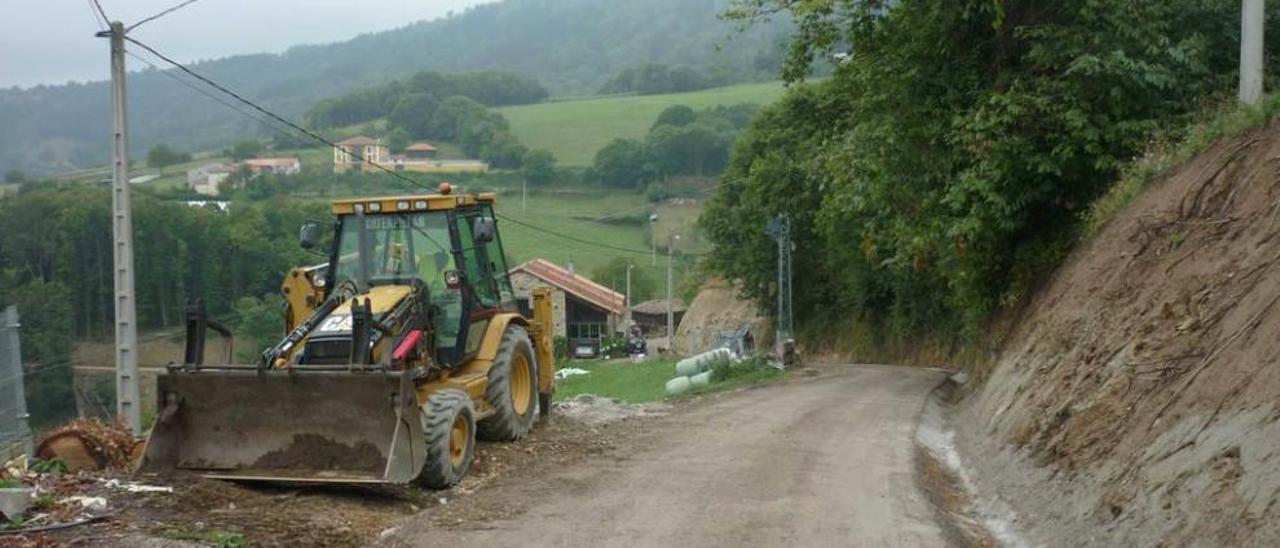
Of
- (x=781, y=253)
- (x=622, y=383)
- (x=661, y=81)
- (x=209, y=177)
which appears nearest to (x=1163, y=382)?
(x=781, y=253)

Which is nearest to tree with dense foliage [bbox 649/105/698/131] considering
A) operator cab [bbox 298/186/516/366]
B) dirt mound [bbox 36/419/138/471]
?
operator cab [bbox 298/186/516/366]

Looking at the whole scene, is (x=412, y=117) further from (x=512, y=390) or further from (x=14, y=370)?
(x=512, y=390)

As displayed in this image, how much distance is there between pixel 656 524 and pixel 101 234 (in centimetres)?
1516

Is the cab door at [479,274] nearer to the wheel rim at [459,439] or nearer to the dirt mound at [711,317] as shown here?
the wheel rim at [459,439]

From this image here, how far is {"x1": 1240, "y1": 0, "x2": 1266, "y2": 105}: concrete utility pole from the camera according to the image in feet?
50.9

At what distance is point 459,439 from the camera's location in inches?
457

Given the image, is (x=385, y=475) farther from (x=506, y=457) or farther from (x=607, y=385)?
(x=607, y=385)

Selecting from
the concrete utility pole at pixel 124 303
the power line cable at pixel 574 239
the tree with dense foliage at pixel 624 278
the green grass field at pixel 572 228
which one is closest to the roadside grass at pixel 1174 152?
the concrete utility pole at pixel 124 303

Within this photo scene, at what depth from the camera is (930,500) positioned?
1080 centimetres

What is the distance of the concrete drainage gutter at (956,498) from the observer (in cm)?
959

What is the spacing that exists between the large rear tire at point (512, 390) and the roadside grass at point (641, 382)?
7181 millimetres

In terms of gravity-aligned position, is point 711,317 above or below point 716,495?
below

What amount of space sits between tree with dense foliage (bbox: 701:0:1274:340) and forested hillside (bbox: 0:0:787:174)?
284 cm

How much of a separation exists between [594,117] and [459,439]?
7783cm
